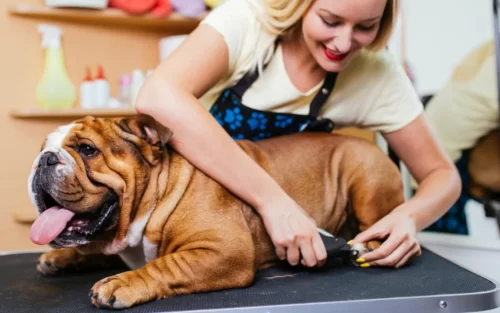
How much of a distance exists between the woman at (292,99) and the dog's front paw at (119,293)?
32cm

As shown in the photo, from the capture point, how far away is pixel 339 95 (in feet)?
5.06

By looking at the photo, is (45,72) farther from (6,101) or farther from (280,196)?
(280,196)

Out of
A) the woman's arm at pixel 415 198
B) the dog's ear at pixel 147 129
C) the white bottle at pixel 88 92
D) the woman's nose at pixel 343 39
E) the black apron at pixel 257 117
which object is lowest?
the white bottle at pixel 88 92

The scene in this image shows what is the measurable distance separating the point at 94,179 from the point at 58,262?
0.35 meters

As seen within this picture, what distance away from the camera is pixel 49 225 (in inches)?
43.7

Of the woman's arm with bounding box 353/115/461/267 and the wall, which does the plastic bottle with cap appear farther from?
the woman's arm with bounding box 353/115/461/267

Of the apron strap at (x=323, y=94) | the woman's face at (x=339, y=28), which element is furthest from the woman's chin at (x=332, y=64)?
the apron strap at (x=323, y=94)

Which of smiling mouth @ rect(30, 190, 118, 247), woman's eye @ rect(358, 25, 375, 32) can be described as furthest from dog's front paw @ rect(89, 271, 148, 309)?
woman's eye @ rect(358, 25, 375, 32)

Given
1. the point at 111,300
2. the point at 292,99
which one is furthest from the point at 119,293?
the point at 292,99

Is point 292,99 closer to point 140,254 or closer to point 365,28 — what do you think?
point 365,28

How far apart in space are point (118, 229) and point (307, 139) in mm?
552

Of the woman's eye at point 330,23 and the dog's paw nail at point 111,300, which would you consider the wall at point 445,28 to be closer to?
the woman's eye at point 330,23

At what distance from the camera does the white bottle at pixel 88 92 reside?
2.84m

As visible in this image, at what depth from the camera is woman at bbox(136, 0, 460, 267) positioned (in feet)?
4.20
